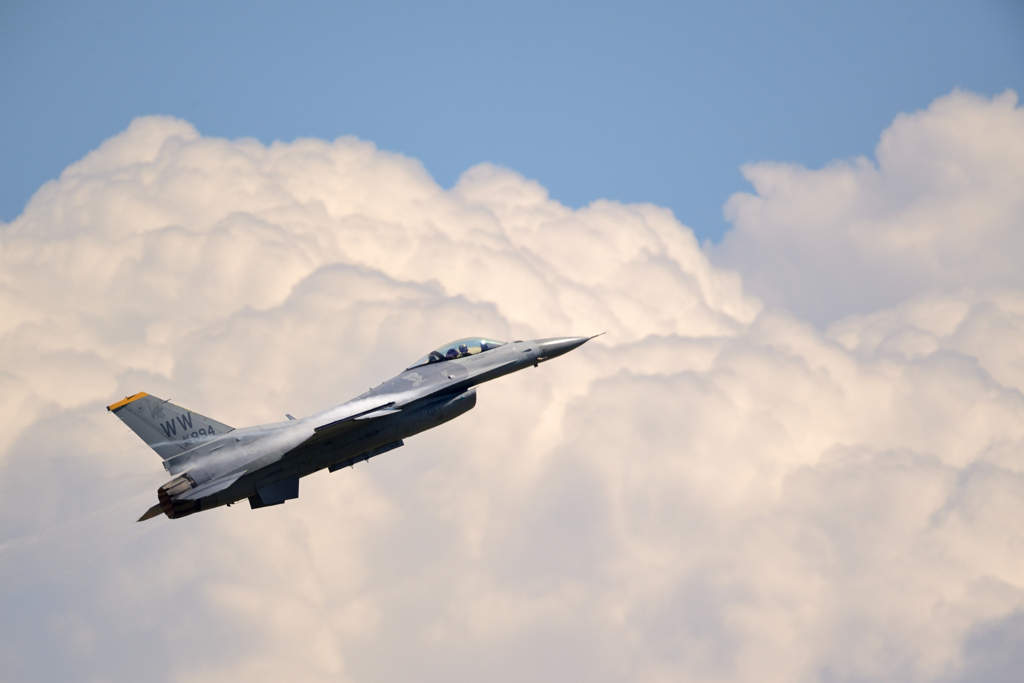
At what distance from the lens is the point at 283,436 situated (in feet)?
120

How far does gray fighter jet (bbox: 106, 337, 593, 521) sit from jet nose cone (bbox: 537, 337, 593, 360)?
2.41m

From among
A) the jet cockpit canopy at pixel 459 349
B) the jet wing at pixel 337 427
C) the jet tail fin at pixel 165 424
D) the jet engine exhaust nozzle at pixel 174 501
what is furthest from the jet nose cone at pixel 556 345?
the jet engine exhaust nozzle at pixel 174 501

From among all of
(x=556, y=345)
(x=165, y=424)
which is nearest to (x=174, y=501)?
(x=165, y=424)

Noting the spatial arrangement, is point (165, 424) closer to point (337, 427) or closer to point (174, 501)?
point (174, 501)

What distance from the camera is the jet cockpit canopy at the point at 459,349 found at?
40.4 m

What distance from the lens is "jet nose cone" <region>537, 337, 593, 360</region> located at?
136 feet

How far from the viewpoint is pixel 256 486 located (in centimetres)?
3662

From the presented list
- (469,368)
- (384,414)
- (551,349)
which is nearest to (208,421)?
(384,414)

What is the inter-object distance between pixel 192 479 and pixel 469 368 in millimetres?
11694

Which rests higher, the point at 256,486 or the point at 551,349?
the point at 551,349

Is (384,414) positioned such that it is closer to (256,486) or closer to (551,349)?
(256,486)

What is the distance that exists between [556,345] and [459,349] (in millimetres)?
4196

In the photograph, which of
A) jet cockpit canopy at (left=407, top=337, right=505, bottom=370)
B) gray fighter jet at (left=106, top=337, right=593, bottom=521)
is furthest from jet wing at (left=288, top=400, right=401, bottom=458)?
jet cockpit canopy at (left=407, top=337, right=505, bottom=370)

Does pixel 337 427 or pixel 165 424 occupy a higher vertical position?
pixel 165 424
